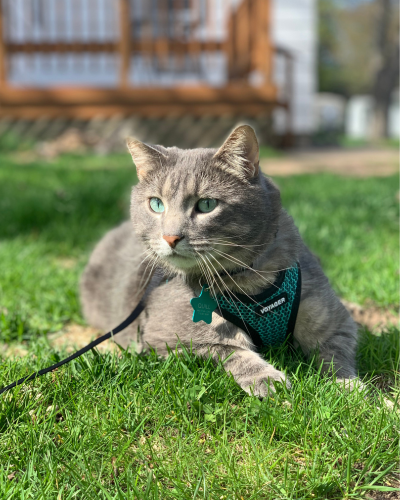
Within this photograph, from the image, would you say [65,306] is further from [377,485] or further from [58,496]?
[377,485]

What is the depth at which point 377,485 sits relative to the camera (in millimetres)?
1491

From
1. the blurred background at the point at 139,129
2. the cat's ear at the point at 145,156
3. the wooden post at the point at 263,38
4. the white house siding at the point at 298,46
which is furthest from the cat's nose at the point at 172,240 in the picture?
the white house siding at the point at 298,46

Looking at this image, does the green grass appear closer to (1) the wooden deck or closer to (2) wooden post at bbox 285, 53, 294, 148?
(1) the wooden deck

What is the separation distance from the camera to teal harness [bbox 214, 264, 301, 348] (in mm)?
1985

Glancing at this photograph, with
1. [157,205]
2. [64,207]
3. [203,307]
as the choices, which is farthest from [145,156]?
[64,207]

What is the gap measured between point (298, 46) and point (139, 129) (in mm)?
5365

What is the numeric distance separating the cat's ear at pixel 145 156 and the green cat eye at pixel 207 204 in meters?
0.27

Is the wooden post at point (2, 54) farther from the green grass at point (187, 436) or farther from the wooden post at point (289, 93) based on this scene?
the green grass at point (187, 436)

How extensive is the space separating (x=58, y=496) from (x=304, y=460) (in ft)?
2.51

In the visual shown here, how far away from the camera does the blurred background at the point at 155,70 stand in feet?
30.6

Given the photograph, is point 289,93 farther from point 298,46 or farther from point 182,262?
point 182,262

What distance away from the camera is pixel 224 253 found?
6.14ft

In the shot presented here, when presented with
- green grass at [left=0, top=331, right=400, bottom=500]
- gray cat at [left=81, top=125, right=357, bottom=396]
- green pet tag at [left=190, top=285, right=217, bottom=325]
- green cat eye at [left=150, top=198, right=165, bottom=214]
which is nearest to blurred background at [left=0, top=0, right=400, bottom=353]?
gray cat at [left=81, top=125, right=357, bottom=396]

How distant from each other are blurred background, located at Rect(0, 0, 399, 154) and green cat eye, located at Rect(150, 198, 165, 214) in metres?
7.73
